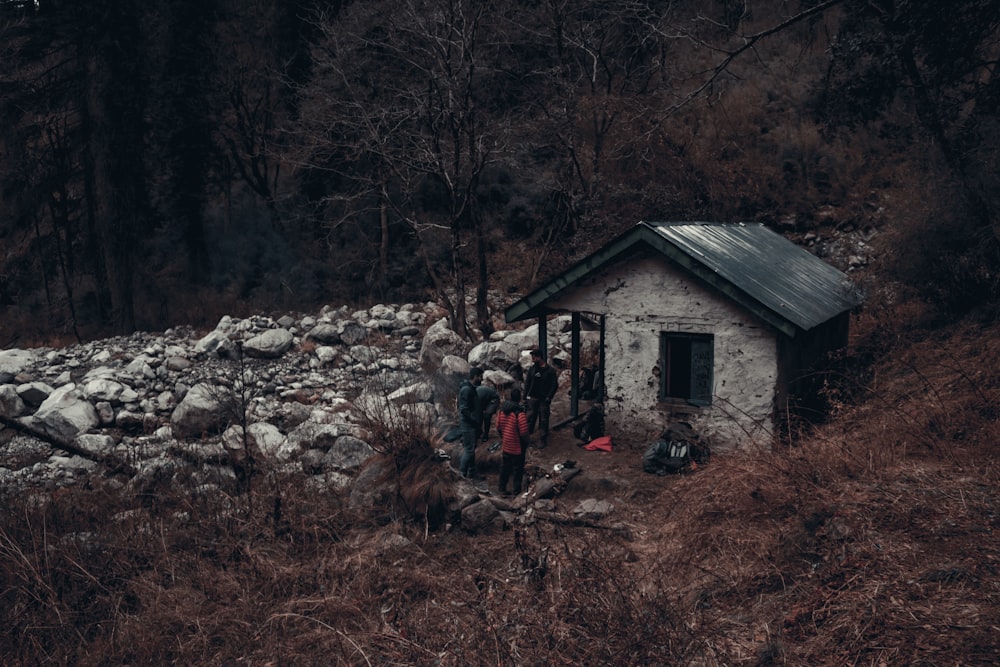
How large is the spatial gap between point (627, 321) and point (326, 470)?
5.30 metres

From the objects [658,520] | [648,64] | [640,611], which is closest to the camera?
[640,611]

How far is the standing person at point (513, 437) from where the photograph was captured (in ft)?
35.1

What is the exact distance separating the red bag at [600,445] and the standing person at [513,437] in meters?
2.01

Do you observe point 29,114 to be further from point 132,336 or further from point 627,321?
point 627,321

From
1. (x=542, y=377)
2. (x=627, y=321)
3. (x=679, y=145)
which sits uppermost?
(x=679, y=145)

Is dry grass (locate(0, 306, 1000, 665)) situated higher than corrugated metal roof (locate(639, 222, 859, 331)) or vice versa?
corrugated metal roof (locate(639, 222, 859, 331))

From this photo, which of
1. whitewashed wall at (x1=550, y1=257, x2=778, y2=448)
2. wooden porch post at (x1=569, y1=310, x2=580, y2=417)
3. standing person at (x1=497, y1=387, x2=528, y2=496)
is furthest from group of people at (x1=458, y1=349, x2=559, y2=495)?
whitewashed wall at (x1=550, y1=257, x2=778, y2=448)

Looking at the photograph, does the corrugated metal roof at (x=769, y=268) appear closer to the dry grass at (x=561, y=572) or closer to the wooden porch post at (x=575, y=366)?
the wooden porch post at (x=575, y=366)

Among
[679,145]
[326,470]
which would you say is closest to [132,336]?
[326,470]

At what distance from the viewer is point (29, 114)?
2569 centimetres

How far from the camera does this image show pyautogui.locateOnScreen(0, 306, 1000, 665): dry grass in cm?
573

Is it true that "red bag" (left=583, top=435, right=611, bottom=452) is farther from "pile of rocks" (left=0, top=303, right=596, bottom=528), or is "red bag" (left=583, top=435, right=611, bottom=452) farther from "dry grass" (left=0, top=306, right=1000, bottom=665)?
"dry grass" (left=0, top=306, right=1000, bottom=665)

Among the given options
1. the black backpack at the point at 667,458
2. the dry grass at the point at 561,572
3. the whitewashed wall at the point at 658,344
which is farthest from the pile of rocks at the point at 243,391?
the black backpack at the point at 667,458

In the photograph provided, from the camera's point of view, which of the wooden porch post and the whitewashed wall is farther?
the wooden porch post
